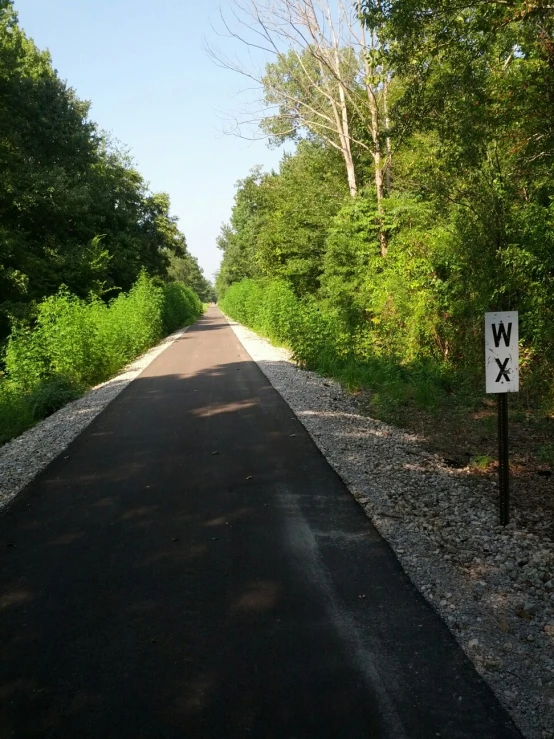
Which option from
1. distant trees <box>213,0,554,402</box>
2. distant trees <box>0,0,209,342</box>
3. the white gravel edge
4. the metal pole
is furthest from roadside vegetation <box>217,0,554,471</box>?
distant trees <box>0,0,209,342</box>

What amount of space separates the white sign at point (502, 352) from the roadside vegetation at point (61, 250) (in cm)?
837

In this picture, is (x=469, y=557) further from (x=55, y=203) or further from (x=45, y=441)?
(x=55, y=203)

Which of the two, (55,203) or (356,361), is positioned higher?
(55,203)

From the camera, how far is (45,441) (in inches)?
362

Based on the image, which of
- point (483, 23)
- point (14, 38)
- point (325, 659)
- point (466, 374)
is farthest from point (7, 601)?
point (14, 38)

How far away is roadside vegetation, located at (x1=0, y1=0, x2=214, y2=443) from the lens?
600 inches

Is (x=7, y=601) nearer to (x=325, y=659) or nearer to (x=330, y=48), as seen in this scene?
(x=325, y=659)

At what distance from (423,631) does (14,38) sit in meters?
41.3

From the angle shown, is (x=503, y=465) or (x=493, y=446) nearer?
(x=503, y=465)

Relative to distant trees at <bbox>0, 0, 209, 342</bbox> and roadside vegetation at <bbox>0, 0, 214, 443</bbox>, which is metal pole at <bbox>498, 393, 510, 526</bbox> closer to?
roadside vegetation at <bbox>0, 0, 214, 443</bbox>

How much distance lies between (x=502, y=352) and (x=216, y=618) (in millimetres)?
3085

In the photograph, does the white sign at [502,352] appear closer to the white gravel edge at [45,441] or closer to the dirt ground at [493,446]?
the dirt ground at [493,446]

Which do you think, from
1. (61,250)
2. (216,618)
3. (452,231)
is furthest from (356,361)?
(61,250)

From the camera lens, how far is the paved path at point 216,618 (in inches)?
116
